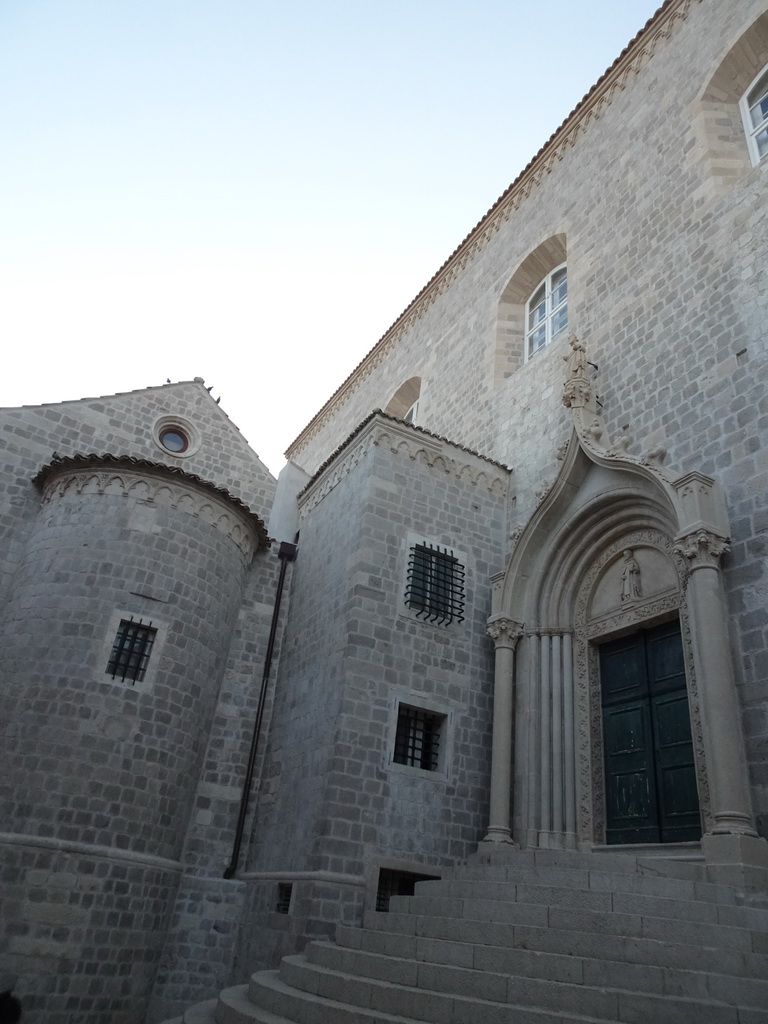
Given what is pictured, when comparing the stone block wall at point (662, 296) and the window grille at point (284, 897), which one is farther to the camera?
the window grille at point (284, 897)

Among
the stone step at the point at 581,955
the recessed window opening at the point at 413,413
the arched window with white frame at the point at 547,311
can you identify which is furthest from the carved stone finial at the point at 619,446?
the recessed window opening at the point at 413,413

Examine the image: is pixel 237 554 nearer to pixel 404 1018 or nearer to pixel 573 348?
pixel 573 348

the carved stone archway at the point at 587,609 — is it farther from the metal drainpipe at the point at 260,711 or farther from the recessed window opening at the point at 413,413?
the recessed window opening at the point at 413,413

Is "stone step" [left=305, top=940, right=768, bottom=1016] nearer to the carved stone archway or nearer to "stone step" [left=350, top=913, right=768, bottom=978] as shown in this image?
"stone step" [left=350, top=913, right=768, bottom=978]

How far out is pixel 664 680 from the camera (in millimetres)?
9234

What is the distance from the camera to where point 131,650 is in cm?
1112

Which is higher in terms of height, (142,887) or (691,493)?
(691,493)

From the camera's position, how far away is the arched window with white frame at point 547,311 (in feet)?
46.4

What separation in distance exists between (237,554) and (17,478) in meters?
4.03

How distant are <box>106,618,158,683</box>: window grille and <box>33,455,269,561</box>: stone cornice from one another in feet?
6.76

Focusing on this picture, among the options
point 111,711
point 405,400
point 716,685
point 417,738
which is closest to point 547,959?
point 716,685

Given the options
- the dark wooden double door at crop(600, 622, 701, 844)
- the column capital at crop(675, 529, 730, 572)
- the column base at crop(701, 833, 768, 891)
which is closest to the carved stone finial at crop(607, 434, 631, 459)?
the column capital at crop(675, 529, 730, 572)

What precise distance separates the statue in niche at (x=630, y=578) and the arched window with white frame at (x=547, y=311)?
5.25m

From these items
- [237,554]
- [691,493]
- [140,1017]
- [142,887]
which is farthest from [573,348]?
[140,1017]
